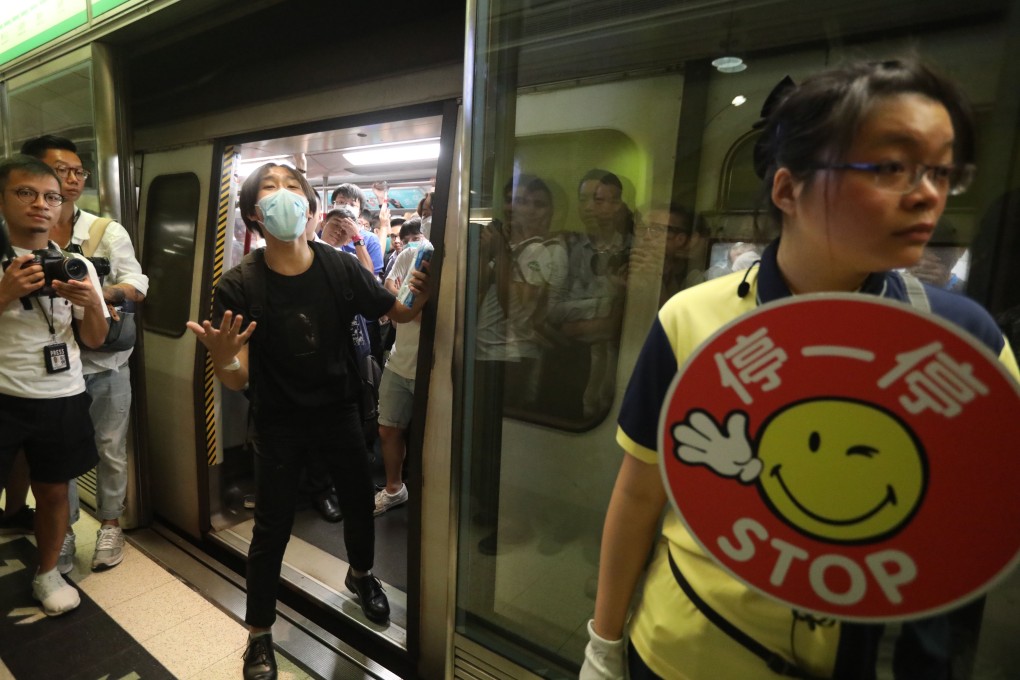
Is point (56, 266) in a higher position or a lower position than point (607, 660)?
higher

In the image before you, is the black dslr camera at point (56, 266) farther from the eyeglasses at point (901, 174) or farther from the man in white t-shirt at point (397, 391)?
the eyeglasses at point (901, 174)

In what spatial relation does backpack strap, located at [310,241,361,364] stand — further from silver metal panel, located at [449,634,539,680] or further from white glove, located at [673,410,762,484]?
white glove, located at [673,410,762,484]

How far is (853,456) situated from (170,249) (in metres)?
3.81

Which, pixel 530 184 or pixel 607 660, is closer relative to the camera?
pixel 607 660

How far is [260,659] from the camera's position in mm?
2088

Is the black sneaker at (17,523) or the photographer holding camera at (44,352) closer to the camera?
the photographer holding camera at (44,352)

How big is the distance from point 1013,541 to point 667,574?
Result: 476 mm

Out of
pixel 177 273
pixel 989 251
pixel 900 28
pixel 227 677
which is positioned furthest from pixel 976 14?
pixel 177 273

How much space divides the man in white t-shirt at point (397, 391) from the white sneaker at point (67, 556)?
161 centimetres

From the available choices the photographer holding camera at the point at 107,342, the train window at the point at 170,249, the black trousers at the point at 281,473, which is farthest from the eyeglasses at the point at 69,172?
the black trousers at the point at 281,473

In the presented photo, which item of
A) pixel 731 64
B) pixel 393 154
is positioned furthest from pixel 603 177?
pixel 393 154

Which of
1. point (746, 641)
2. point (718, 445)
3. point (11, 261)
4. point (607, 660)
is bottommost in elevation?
point (607, 660)

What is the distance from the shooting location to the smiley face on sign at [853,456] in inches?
24.5

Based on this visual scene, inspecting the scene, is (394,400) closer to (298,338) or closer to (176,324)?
(298,338)
